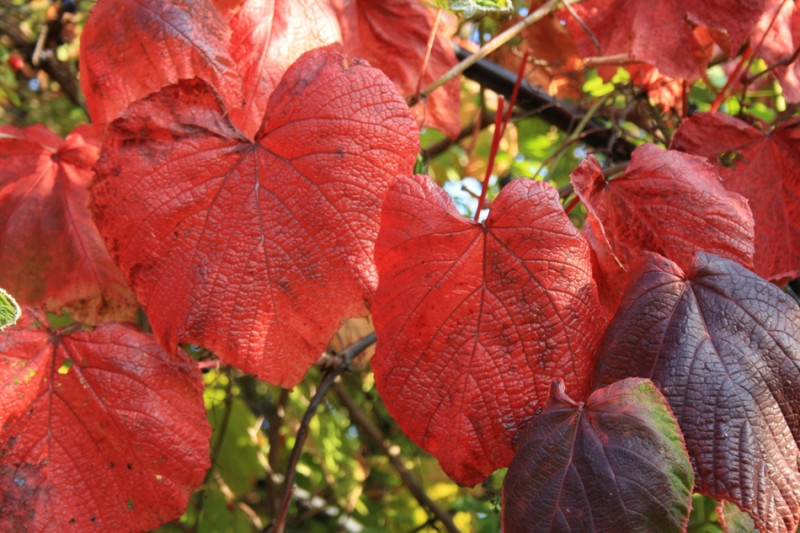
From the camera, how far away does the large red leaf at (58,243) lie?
890 millimetres

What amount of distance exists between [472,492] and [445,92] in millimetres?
1180

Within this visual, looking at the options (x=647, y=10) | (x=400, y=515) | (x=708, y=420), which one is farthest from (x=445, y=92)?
(x=400, y=515)

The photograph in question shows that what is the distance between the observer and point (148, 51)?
30.1 inches

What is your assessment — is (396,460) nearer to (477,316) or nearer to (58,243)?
(58,243)

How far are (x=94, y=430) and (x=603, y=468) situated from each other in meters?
0.50

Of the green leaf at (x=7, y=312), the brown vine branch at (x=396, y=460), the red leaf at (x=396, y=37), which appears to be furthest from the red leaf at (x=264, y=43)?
the brown vine branch at (x=396, y=460)

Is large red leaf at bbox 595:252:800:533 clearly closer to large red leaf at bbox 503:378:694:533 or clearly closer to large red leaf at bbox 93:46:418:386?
large red leaf at bbox 503:378:694:533

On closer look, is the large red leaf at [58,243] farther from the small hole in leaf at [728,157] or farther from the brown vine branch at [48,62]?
the brown vine branch at [48,62]

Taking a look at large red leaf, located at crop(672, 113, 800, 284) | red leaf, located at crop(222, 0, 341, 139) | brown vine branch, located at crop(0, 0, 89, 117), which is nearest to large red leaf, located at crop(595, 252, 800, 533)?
large red leaf, located at crop(672, 113, 800, 284)

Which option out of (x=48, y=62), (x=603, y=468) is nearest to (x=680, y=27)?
(x=603, y=468)

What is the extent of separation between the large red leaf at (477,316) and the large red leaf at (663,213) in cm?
8

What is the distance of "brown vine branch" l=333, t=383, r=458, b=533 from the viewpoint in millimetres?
1403

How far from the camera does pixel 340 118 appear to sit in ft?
2.21

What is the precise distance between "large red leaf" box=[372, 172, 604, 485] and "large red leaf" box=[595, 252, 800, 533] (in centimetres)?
5
